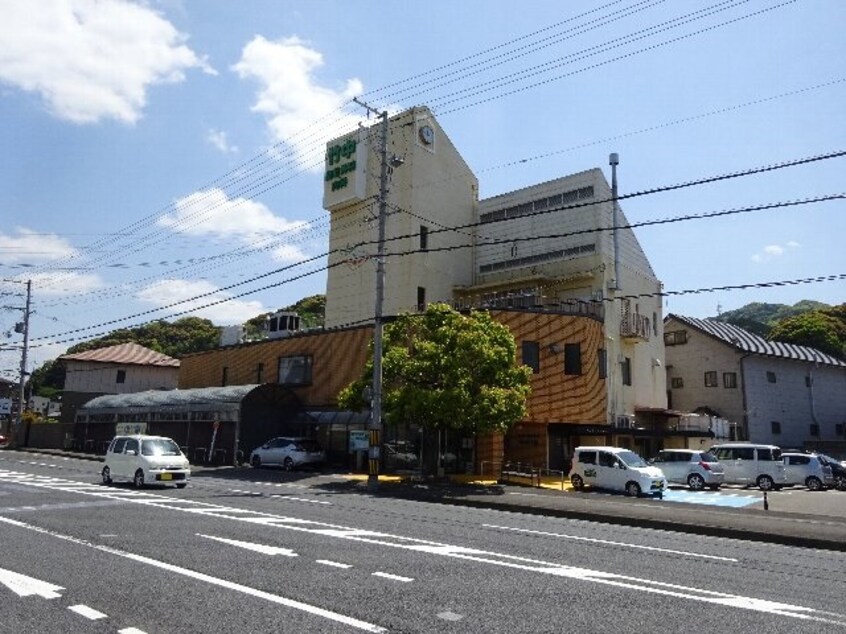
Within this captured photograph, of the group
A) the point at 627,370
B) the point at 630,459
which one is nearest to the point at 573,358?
the point at 630,459

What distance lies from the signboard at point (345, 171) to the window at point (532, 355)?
65.9ft

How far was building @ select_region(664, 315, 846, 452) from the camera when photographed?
45000mm

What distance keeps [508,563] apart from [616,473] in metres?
15.8

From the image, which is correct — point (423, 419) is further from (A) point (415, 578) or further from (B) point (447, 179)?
(B) point (447, 179)

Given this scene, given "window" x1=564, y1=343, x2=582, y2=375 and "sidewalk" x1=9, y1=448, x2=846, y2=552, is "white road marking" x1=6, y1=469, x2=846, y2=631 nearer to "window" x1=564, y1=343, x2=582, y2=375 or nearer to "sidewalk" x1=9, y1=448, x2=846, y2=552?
"sidewalk" x1=9, y1=448, x2=846, y2=552

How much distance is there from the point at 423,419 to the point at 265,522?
38.9ft

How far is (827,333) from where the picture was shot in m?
64.2

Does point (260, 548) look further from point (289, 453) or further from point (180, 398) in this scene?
point (180, 398)

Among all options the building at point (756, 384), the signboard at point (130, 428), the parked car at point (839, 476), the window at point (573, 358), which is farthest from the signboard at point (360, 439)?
the building at point (756, 384)

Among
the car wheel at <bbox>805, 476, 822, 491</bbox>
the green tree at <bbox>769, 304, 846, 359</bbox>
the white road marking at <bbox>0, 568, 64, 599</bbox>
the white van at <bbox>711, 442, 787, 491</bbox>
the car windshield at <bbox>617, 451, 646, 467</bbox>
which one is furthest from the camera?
the green tree at <bbox>769, 304, 846, 359</bbox>

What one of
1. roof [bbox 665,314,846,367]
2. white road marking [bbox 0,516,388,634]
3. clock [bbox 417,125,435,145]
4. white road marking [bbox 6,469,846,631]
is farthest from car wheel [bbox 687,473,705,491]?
clock [bbox 417,125,435,145]

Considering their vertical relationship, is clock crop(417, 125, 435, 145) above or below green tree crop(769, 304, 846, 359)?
above

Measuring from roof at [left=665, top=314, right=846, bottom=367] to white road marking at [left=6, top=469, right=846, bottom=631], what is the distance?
39.6m

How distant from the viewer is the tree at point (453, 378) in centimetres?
2378
